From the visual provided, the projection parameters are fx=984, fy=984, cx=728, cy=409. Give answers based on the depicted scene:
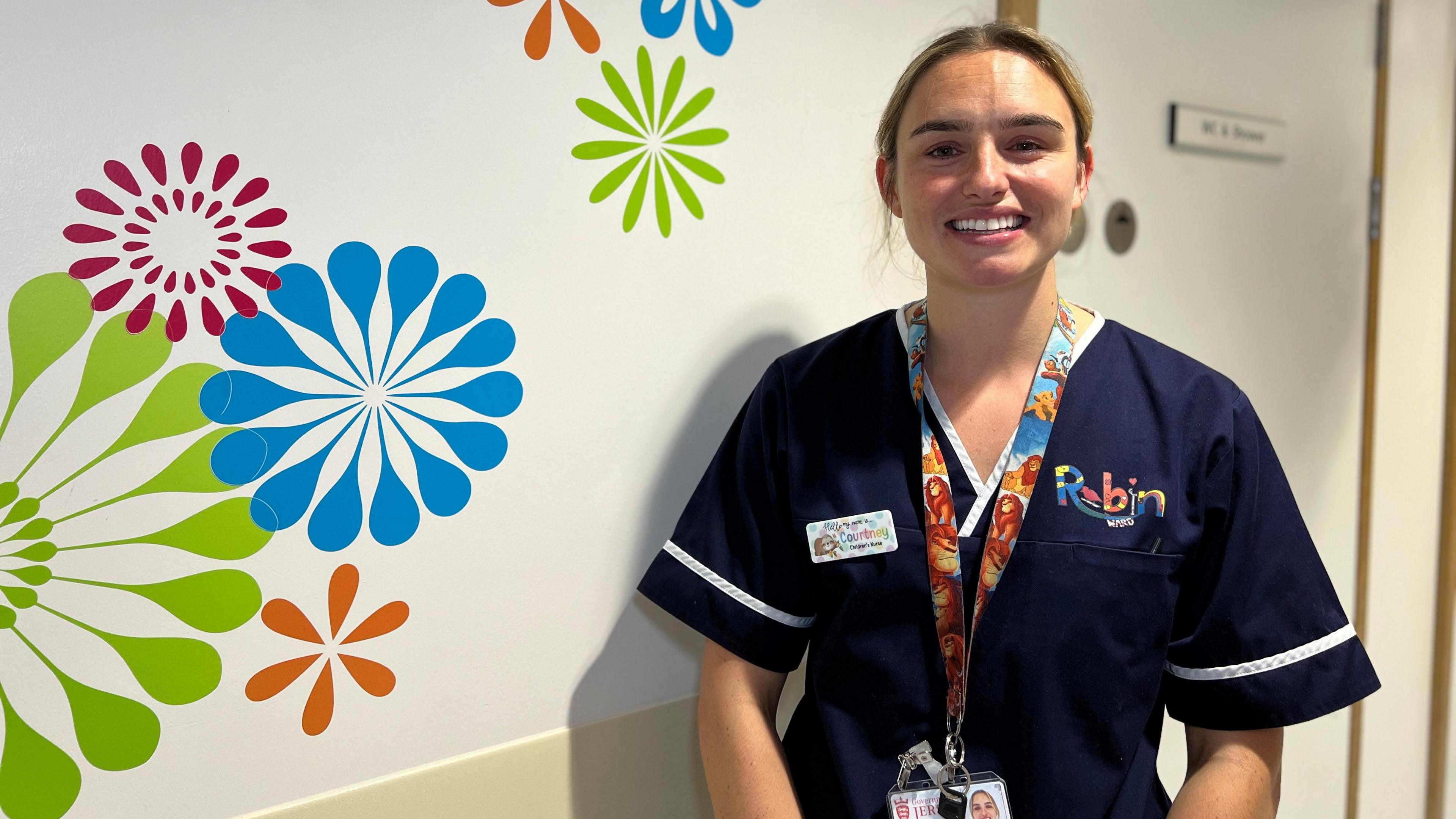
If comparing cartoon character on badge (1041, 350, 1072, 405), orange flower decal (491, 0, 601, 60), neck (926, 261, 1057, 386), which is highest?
orange flower decal (491, 0, 601, 60)

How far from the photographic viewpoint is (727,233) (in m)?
1.30

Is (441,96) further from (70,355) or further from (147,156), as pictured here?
(70,355)

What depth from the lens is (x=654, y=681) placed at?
131cm

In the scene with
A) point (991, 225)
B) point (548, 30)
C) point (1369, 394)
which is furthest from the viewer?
point (1369, 394)

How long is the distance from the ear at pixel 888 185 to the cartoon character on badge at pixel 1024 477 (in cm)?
32

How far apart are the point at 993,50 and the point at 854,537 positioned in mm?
551

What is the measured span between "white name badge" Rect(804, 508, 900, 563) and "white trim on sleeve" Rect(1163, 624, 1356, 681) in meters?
0.33

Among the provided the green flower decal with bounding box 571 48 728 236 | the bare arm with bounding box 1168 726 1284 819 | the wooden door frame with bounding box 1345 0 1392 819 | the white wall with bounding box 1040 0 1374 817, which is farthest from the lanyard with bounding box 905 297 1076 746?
the wooden door frame with bounding box 1345 0 1392 819

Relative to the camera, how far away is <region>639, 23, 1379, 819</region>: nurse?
1026 mm

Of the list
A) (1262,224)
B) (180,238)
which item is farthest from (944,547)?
(1262,224)

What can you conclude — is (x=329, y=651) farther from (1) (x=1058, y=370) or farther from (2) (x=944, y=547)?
(1) (x=1058, y=370)

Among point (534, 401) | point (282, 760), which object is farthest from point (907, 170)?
point (282, 760)

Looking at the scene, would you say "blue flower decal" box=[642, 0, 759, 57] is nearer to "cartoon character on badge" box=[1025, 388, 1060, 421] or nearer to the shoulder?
the shoulder

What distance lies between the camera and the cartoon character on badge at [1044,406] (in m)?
1.09
